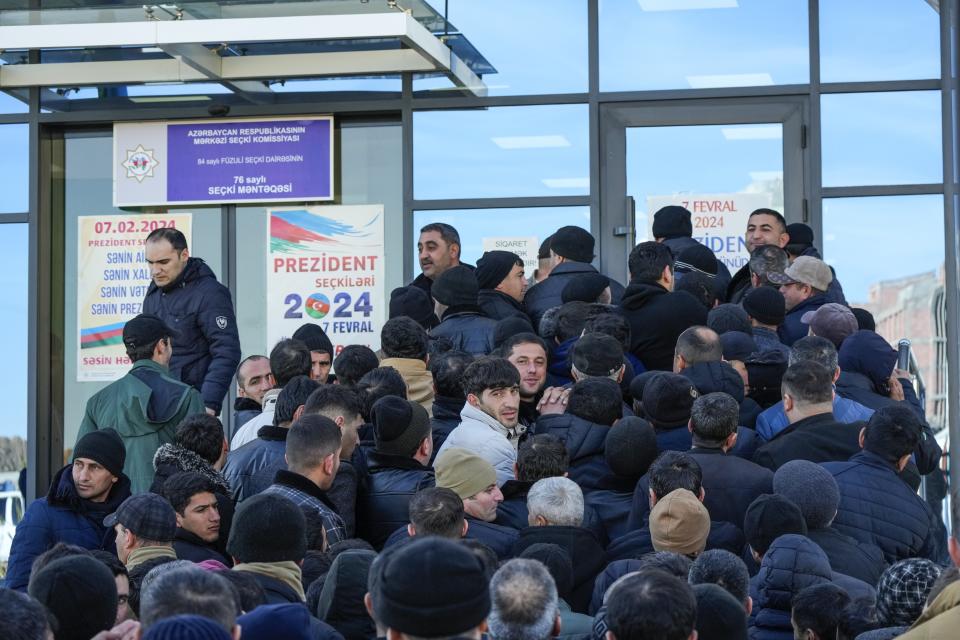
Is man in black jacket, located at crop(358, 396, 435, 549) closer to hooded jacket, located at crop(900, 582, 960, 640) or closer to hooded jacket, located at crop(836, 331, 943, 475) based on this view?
hooded jacket, located at crop(836, 331, 943, 475)

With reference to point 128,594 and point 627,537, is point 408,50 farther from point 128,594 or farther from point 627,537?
point 128,594

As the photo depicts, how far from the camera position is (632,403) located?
7613mm

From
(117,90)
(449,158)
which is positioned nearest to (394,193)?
(449,158)

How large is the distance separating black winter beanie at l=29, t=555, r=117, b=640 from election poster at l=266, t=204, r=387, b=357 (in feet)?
23.0

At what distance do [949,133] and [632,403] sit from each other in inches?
169

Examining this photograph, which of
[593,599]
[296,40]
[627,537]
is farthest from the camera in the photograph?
[296,40]

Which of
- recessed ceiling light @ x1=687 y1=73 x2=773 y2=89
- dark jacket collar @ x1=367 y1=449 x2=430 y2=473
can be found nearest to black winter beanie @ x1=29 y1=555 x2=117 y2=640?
dark jacket collar @ x1=367 y1=449 x2=430 y2=473

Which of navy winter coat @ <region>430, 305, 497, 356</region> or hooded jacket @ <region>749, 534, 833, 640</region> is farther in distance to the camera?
navy winter coat @ <region>430, 305, 497, 356</region>

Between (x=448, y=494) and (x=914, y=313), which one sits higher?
(x=914, y=313)

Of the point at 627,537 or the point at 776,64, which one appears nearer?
the point at 627,537

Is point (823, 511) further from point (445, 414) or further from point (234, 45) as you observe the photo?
point (234, 45)

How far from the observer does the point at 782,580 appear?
16.1ft

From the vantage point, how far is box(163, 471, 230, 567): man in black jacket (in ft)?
19.0

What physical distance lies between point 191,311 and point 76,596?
4.91 meters
